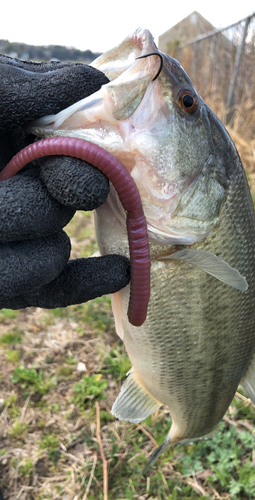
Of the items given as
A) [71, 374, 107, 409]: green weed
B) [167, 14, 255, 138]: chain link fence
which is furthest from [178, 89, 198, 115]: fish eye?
[167, 14, 255, 138]: chain link fence

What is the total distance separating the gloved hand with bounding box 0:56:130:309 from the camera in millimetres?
910

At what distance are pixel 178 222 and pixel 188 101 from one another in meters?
0.41

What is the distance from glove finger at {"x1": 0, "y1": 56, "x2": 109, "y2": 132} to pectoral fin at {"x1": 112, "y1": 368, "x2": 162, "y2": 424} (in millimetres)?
1309

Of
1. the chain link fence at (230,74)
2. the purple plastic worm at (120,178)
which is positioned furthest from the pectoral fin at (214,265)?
the chain link fence at (230,74)

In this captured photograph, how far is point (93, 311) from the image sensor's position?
329 cm

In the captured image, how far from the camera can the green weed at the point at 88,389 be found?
250cm

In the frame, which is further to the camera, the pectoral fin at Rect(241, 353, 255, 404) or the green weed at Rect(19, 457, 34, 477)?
the green weed at Rect(19, 457, 34, 477)

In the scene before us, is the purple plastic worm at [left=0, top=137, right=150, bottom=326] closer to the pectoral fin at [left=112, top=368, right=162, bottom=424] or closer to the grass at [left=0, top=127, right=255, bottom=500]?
the pectoral fin at [left=112, top=368, right=162, bottom=424]

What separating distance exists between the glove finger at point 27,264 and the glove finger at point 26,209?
0.14 feet

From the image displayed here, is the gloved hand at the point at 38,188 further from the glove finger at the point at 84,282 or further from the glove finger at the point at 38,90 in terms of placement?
the glove finger at the point at 84,282

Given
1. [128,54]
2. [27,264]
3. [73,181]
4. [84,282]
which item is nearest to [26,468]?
[84,282]

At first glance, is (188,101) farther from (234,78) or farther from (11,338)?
(234,78)

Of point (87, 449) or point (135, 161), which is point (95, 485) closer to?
point (87, 449)

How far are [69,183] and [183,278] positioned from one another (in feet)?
2.03
